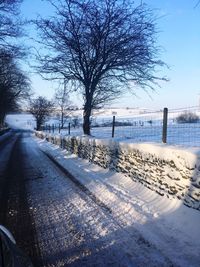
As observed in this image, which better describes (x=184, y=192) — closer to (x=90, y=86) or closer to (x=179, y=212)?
(x=179, y=212)

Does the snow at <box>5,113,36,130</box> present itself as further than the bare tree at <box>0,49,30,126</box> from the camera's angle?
Yes

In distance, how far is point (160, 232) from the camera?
5.94 meters

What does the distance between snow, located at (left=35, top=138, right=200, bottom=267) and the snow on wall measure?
107mm

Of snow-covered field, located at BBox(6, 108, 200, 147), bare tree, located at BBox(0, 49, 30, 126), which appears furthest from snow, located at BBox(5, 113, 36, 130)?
snow-covered field, located at BBox(6, 108, 200, 147)

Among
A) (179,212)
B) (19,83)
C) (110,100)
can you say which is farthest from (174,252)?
(19,83)

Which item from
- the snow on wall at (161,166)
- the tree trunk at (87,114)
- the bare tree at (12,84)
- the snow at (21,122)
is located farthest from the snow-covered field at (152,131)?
the snow at (21,122)

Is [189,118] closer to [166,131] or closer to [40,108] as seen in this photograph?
[166,131]

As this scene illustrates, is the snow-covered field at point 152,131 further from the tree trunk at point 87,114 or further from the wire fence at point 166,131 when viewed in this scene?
the tree trunk at point 87,114

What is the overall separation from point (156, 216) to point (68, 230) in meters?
1.62

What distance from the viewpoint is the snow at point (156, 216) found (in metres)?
5.24

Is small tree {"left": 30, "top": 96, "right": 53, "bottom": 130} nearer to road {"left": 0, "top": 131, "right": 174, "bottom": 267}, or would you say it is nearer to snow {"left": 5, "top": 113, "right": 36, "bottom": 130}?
snow {"left": 5, "top": 113, "right": 36, "bottom": 130}

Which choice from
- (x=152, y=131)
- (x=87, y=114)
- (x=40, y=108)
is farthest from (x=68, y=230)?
(x=40, y=108)

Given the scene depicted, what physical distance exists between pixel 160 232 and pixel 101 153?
24.3ft

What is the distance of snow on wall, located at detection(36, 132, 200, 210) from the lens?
21.8 feet
